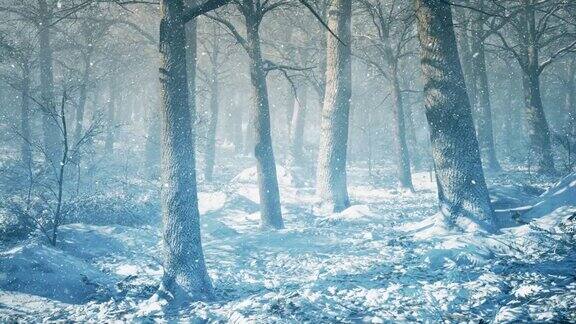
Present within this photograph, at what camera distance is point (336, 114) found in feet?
37.2

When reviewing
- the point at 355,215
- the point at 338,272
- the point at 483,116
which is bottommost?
the point at 338,272

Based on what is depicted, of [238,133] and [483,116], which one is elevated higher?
[238,133]

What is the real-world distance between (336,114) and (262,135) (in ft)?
9.70

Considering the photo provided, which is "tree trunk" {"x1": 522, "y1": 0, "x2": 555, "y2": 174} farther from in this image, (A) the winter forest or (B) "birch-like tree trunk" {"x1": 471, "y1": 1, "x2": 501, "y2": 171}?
(B) "birch-like tree trunk" {"x1": 471, "y1": 1, "x2": 501, "y2": 171}

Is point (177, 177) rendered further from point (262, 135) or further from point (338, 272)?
point (262, 135)

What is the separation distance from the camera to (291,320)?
4551mm

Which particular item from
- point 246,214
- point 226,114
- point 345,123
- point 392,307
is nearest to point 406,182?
point 345,123

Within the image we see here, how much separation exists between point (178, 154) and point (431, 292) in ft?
14.0

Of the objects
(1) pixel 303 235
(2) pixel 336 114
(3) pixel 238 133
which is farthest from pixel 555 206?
(3) pixel 238 133

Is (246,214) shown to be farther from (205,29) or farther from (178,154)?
(205,29)

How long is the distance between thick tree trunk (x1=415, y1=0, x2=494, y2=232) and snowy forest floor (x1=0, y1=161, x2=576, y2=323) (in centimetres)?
56

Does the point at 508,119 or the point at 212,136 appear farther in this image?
the point at 508,119

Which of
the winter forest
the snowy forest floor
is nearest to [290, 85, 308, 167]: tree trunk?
the winter forest

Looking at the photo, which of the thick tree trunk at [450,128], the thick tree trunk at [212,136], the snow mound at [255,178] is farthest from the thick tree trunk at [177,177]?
the thick tree trunk at [212,136]
